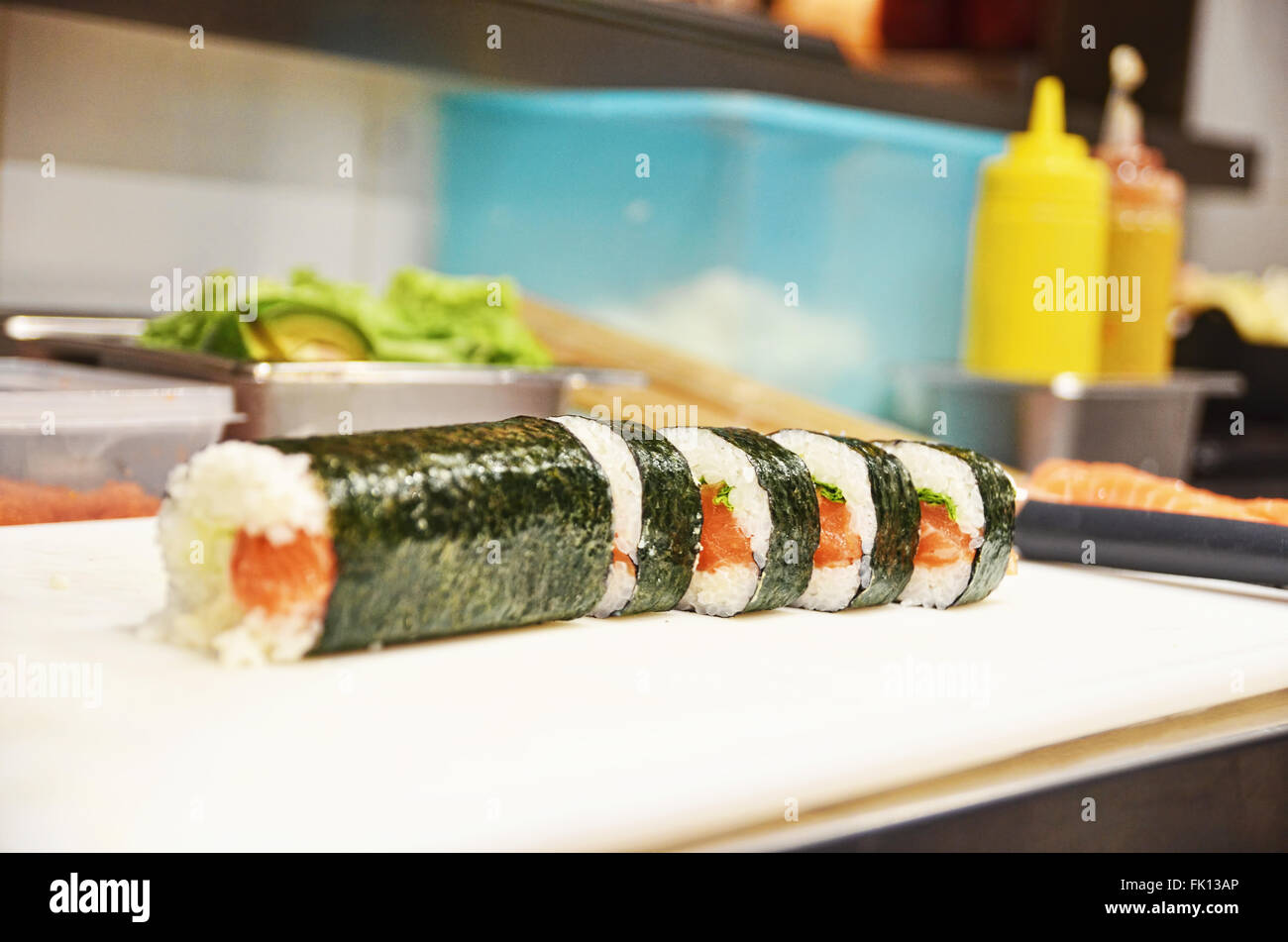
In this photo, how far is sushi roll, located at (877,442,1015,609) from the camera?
1.50 meters

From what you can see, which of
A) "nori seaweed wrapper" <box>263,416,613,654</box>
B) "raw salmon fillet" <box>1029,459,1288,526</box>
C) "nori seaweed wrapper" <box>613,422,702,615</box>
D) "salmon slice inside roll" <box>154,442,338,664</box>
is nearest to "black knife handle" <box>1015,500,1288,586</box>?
"raw salmon fillet" <box>1029,459,1288,526</box>

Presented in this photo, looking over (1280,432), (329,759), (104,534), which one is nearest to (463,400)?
(104,534)

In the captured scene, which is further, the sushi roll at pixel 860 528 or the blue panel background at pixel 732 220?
the blue panel background at pixel 732 220

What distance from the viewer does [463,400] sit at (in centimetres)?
231

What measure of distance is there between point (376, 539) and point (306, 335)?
4.01ft

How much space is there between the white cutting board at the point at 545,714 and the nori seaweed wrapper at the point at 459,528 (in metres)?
0.03

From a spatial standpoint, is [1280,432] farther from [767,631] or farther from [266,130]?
[767,631]

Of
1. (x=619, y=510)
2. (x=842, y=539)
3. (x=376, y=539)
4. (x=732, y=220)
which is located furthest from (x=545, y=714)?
(x=732, y=220)

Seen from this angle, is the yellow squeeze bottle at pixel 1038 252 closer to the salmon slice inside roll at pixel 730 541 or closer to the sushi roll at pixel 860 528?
the sushi roll at pixel 860 528

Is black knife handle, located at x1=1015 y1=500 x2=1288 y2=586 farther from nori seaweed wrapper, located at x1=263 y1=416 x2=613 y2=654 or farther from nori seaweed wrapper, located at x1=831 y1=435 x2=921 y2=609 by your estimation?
nori seaweed wrapper, located at x1=263 y1=416 x2=613 y2=654

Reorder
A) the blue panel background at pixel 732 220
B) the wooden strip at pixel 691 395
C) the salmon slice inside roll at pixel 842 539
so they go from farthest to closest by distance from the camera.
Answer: the blue panel background at pixel 732 220
the wooden strip at pixel 691 395
the salmon slice inside roll at pixel 842 539

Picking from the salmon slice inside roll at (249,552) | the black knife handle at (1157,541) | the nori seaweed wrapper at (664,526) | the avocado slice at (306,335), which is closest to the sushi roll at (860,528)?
the nori seaweed wrapper at (664,526)

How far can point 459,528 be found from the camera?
3.89 ft

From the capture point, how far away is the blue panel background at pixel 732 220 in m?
2.99
